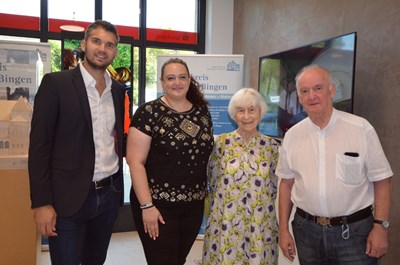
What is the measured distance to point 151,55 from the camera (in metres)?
4.82

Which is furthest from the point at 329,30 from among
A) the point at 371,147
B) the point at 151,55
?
the point at 151,55

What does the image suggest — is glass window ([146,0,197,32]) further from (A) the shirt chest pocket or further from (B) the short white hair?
(A) the shirt chest pocket

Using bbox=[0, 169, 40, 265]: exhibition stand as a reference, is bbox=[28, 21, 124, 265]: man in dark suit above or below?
above

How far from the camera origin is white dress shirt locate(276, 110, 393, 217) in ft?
5.21

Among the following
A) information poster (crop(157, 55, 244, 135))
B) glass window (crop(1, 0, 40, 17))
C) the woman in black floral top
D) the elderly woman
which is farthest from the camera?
glass window (crop(1, 0, 40, 17))

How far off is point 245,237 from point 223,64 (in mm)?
2476

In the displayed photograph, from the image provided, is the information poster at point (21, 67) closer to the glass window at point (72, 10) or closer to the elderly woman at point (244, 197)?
the glass window at point (72, 10)

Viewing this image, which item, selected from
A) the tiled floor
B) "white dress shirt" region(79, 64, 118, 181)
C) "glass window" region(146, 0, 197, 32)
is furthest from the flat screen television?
"glass window" region(146, 0, 197, 32)

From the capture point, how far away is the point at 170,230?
1.83 metres

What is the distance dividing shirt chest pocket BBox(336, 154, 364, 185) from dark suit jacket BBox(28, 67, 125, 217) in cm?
114

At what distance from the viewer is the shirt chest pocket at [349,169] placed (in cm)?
158

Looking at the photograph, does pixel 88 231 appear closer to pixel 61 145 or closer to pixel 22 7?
pixel 61 145

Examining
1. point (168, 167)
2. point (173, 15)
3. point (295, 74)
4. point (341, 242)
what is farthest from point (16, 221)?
point (173, 15)

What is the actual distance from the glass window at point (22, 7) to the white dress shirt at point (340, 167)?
3978 mm
